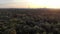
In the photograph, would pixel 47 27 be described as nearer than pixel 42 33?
No

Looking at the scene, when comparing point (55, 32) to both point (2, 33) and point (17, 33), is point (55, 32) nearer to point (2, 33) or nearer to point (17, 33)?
point (17, 33)

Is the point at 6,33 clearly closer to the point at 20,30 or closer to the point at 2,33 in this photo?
the point at 2,33

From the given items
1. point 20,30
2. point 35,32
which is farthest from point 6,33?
point 35,32

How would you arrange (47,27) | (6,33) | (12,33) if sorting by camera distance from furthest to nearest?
1. (47,27)
2. (6,33)
3. (12,33)

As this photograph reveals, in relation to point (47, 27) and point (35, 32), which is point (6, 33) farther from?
point (47, 27)

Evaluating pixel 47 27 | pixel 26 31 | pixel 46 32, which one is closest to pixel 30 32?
pixel 26 31

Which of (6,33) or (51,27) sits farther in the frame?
(51,27)

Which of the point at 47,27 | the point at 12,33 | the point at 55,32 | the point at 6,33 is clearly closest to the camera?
the point at 12,33

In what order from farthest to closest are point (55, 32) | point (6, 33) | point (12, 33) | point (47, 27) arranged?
point (47, 27), point (55, 32), point (6, 33), point (12, 33)
